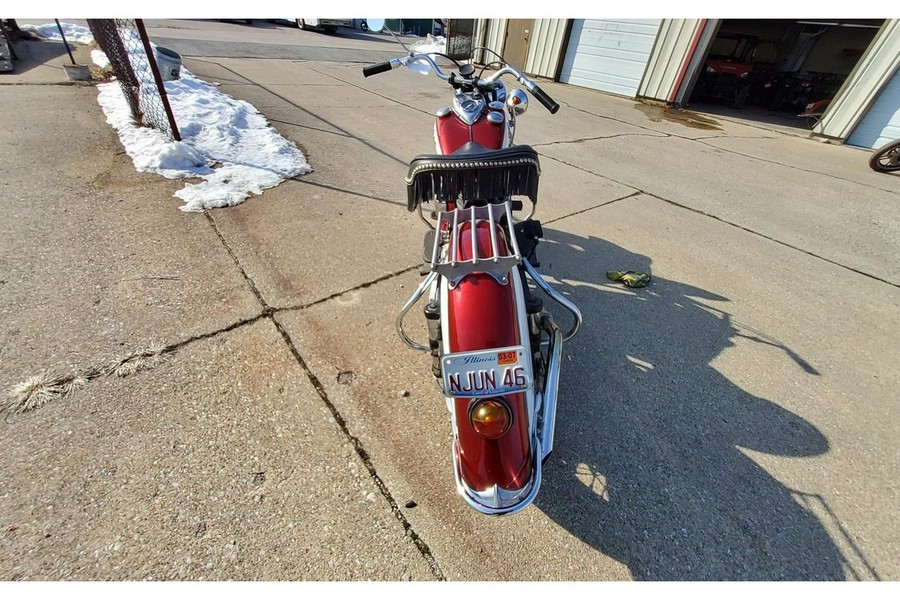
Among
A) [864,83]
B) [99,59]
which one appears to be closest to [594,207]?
[864,83]

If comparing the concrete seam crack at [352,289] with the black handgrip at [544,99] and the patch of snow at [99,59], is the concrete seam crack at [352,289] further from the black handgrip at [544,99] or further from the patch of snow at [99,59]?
the patch of snow at [99,59]

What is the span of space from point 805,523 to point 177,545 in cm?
259

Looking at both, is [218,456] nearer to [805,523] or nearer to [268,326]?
[268,326]

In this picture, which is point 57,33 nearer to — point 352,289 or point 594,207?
point 352,289

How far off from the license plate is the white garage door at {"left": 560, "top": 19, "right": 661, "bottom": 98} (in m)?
11.9

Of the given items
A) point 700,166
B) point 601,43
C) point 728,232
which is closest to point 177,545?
point 728,232

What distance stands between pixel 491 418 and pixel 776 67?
18.0 meters

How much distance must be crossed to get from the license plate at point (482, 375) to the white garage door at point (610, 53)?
11876 mm

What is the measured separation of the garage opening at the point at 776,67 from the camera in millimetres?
11609

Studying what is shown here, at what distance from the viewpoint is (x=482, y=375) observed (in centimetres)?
139

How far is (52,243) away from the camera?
114 inches

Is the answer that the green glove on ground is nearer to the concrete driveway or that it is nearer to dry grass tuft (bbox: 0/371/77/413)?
the concrete driveway

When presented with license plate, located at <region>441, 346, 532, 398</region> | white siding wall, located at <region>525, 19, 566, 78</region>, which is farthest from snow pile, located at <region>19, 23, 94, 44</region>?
license plate, located at <region>441, 346, 532, 398</region>

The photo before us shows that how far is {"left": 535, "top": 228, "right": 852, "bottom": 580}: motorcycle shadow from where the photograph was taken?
5.20 ft
